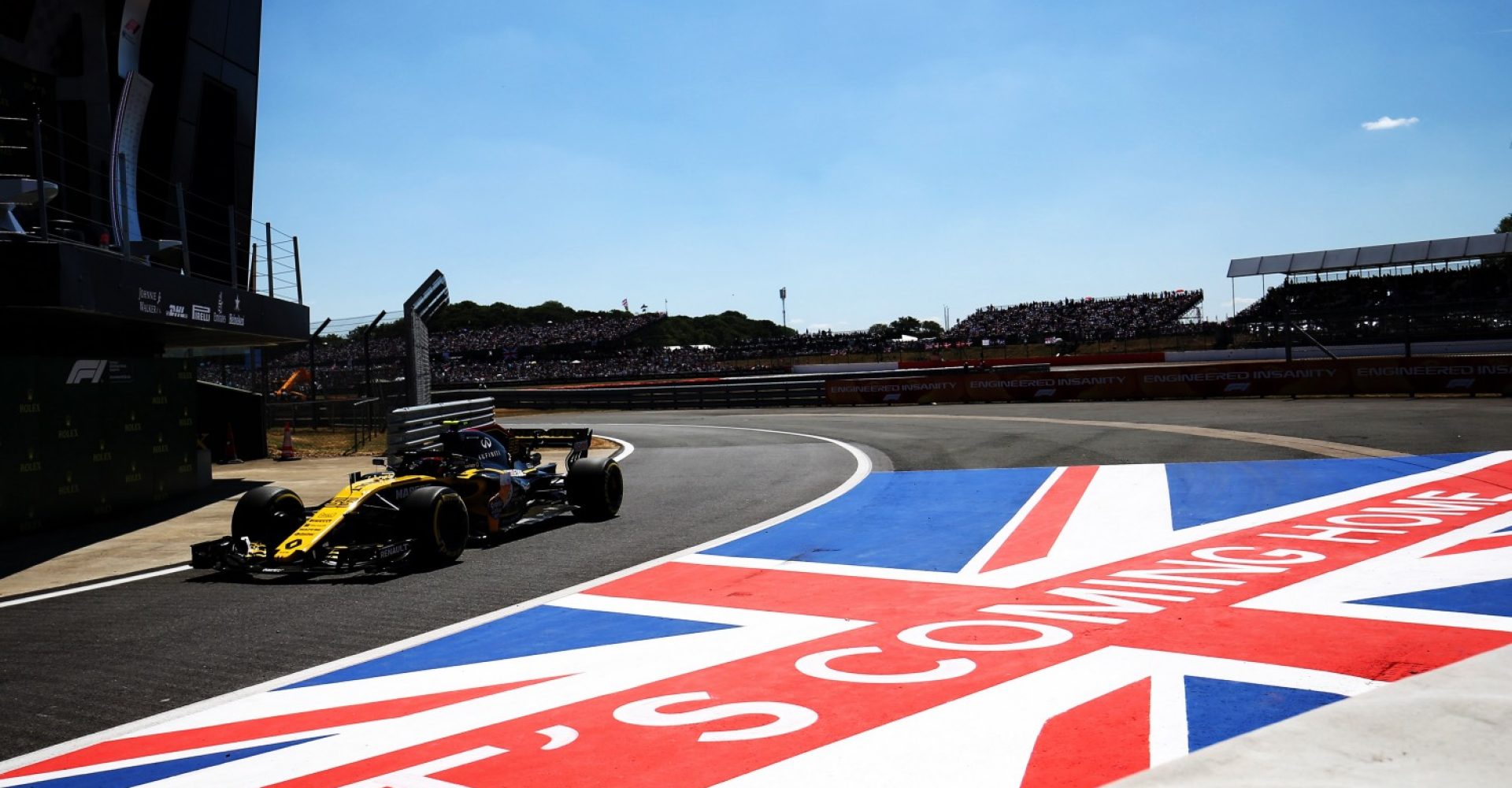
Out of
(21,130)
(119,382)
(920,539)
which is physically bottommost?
(920,539)

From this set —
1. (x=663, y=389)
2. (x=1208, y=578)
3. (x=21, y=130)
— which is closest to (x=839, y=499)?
(x=1208, y=578)

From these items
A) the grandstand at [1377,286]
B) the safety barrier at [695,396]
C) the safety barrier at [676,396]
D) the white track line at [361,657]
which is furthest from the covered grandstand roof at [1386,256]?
the white track line at [361,657]

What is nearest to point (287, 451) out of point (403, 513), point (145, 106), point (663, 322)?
point (145, 106)

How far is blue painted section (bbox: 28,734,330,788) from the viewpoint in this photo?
4250mm

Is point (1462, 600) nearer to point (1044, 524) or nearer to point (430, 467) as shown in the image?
point (1044, 524)

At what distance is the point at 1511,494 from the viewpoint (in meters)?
10.1

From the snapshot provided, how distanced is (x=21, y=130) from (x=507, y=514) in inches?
488

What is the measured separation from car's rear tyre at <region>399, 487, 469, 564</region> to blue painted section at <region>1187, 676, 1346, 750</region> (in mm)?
6190

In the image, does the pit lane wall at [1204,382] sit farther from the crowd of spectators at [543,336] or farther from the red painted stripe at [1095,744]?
the crowd of spectators at [543,336]

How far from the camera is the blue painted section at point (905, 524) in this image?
884 cm

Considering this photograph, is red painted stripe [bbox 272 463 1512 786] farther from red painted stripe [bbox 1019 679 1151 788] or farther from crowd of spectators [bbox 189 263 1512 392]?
crowd of spectators [bbox 189 263 1512 392]

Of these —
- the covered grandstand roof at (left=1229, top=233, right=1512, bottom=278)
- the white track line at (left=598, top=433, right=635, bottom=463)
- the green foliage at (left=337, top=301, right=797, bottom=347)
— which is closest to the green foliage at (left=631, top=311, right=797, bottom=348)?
the green foliage at (left=337, top=301, right=797, bottom=347)

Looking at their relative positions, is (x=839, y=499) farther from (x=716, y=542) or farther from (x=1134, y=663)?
(x=1134, y=663)

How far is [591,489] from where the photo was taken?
11.2 metres
